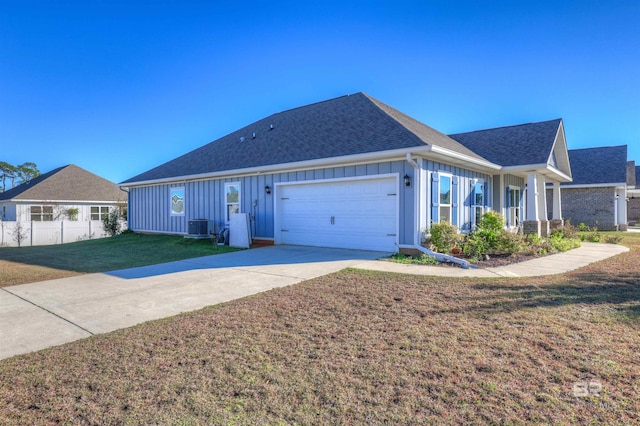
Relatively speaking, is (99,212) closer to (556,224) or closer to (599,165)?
(556,224)

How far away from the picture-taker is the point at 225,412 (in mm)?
2291

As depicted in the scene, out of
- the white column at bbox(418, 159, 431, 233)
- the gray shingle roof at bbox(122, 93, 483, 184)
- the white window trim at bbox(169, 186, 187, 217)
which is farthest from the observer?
the white window trim at bbox(169, 186, 187, 217)

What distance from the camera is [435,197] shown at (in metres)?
9.59

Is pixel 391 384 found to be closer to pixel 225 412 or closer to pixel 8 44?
pixel 225 412

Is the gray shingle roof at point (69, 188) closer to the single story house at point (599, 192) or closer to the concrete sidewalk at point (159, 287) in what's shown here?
the concrete sidewalk at point (159, 287)

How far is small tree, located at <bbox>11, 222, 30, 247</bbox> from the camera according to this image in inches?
652

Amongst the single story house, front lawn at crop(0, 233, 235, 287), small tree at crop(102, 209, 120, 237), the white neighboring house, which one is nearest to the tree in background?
the white neighboring house

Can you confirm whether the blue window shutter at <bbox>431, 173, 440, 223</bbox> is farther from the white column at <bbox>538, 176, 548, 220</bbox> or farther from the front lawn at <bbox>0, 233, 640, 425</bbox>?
the white column at <bbox>538, 176, 548, 220</bbox>

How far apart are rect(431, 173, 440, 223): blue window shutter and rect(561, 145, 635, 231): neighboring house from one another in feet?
55.3

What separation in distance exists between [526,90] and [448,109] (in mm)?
3620

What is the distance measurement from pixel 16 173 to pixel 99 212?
26.6 metres

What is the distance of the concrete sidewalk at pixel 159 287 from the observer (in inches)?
161

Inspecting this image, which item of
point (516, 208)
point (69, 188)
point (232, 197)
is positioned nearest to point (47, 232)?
point (69, 188)

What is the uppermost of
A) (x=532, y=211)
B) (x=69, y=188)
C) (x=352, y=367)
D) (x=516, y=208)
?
(x=69, y=188)
